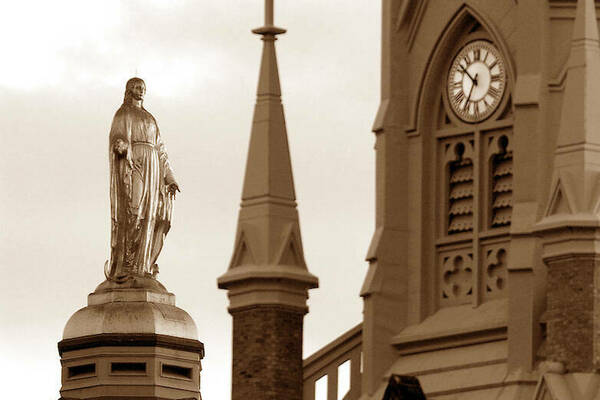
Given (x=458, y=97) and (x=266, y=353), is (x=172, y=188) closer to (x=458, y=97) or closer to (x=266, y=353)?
(x=458, y=97)

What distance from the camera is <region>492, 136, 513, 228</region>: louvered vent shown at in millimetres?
72750

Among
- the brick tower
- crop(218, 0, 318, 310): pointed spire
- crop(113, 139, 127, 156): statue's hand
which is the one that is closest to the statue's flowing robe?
Result: crop(113, 139, 127, 156): statue's hand

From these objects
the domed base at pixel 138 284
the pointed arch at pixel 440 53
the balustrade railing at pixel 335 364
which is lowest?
the balustrade railing at pixel 335 364

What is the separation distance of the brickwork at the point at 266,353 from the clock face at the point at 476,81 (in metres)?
4.09

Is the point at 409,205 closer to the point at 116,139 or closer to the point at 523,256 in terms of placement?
the point at 523,256

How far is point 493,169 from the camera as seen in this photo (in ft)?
240

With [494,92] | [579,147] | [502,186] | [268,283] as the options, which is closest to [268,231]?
[268,283]

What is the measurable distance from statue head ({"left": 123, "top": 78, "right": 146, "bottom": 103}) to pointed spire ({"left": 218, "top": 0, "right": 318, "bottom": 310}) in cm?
2704

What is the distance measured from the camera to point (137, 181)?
331 feet

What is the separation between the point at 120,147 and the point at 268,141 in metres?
26.5

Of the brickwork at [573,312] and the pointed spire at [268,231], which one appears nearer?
the brickwork at [573,312]

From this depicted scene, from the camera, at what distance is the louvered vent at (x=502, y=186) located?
72.8 meters

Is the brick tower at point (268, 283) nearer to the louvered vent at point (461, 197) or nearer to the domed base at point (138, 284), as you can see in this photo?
the louvered vent at point (461, 197)

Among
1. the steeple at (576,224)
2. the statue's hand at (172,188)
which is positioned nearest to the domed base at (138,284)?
A: the statue's hand at (172,188)
